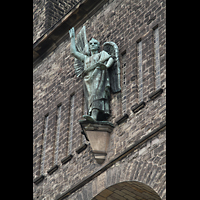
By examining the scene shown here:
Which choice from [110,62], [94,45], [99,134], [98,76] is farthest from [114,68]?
[99,134]

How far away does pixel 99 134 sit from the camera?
55.4 feet

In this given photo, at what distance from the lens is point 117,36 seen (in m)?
18.4

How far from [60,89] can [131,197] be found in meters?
4.84

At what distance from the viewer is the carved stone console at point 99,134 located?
1678cm

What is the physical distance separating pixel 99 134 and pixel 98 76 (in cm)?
170

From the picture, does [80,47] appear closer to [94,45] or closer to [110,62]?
[94,45]

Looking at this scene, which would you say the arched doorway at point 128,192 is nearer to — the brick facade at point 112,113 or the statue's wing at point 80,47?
the brick facade at point 112,113

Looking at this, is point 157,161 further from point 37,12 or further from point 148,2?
point 37,12

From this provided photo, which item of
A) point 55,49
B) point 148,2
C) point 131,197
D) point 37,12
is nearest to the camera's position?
point 131,197
